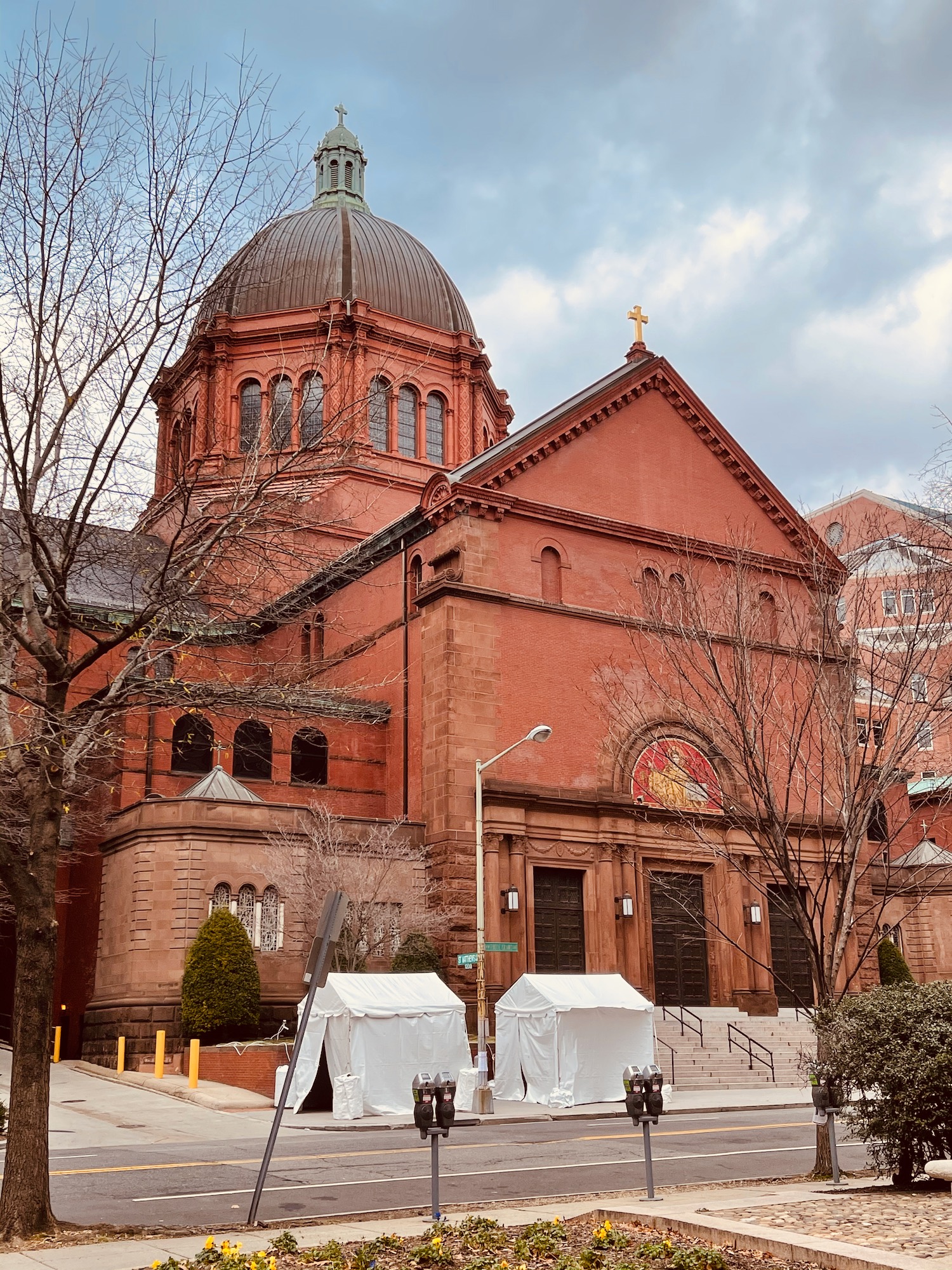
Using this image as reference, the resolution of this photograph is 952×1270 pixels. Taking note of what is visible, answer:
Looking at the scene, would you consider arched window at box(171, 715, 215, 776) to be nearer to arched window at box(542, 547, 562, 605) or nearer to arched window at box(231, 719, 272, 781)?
arched window at box(231, 719, 272, 781)

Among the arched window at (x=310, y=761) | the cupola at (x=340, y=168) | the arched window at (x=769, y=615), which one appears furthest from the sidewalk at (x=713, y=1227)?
the cupola at (x=340, y=168)

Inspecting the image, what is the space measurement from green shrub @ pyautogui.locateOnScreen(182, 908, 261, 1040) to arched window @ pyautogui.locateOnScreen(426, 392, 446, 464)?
25484 millimetres

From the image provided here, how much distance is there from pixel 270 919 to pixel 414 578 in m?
10.7

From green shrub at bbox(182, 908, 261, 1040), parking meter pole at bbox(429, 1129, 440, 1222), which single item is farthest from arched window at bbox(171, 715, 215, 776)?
parking meter pole at bbox(429, 1129, 440, 1222)

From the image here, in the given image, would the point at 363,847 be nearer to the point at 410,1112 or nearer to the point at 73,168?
the point at 410,1112

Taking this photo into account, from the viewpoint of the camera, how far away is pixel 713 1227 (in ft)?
29.7

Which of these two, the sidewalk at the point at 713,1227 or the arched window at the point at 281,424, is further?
the arched window at the point at 281,424

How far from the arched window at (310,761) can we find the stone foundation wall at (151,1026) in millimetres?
9711

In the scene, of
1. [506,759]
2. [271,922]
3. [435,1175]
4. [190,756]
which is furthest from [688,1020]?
[435,1175]

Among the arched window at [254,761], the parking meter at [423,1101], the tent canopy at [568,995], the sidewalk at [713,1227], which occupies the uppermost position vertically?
the arched window at [254,761]

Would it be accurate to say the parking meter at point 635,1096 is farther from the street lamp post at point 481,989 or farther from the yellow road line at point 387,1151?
the street lamp post at point 481,989

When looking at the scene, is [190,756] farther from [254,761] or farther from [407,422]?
[407,422]

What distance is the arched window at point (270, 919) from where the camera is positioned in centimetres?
3048

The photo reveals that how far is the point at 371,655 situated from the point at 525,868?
29.9 feet
